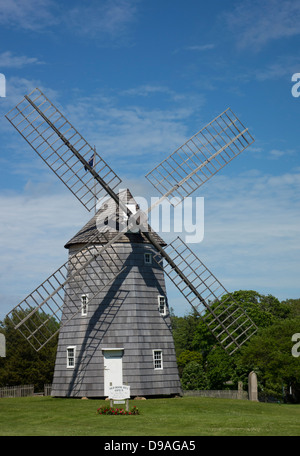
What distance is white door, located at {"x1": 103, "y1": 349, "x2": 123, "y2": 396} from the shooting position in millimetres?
30203

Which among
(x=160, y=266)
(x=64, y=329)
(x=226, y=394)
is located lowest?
(x=226, y=394)

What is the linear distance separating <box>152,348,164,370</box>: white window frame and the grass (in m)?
1.88

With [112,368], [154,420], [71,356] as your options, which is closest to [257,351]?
[112,368]

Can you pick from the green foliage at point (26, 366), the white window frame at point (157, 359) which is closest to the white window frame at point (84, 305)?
the white window frame at point (157, 359)

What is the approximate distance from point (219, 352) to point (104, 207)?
20883 mm

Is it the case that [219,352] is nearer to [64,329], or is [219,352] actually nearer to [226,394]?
[226,394]

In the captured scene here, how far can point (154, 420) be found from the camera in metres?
22.0

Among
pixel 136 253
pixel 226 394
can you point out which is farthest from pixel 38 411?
pixel 226 394

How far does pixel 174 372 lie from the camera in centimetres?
3172

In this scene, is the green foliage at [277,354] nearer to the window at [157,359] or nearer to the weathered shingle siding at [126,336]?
the weathered shingle siding at [126,336]

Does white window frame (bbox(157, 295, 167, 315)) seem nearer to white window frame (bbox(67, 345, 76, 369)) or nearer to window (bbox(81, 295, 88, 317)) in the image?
window (bbox(81, 295, 88, 317))

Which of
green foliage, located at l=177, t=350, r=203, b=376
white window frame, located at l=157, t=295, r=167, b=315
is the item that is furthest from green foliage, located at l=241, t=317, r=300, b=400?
green foliage, located at l=177, t=350, r=203, b=376
